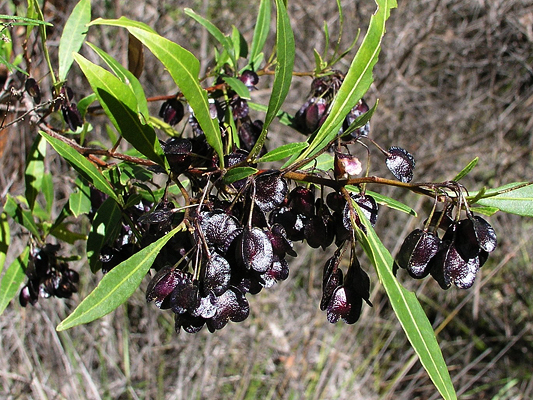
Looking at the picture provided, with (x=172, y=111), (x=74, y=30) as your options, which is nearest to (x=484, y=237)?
(x=172, y=111)

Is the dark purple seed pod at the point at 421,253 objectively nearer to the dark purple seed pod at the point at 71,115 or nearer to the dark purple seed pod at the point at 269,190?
the dark purple seed pod at the point at 269,190

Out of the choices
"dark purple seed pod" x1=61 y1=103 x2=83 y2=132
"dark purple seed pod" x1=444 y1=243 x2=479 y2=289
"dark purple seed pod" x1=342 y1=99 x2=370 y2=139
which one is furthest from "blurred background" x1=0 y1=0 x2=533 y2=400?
"dark purple seed pod" x1=444 y1=243 x2=479 y2=289

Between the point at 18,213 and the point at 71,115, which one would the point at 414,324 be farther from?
the point at 18,213

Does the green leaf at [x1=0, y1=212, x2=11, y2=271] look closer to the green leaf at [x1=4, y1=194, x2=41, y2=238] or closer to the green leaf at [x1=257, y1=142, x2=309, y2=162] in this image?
Result: the green leaf at [x1=4, y1=194, x2=41, y2=238]

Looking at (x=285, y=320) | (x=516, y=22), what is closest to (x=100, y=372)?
(x=285, y=320)

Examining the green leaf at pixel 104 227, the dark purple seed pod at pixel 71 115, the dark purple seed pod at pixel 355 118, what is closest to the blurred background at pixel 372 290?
the dark purple seed pod at pixel 71 115

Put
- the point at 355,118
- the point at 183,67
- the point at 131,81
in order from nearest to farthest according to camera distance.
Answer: the point at 183,67 → the point at 131,81 → the point at 355,118
